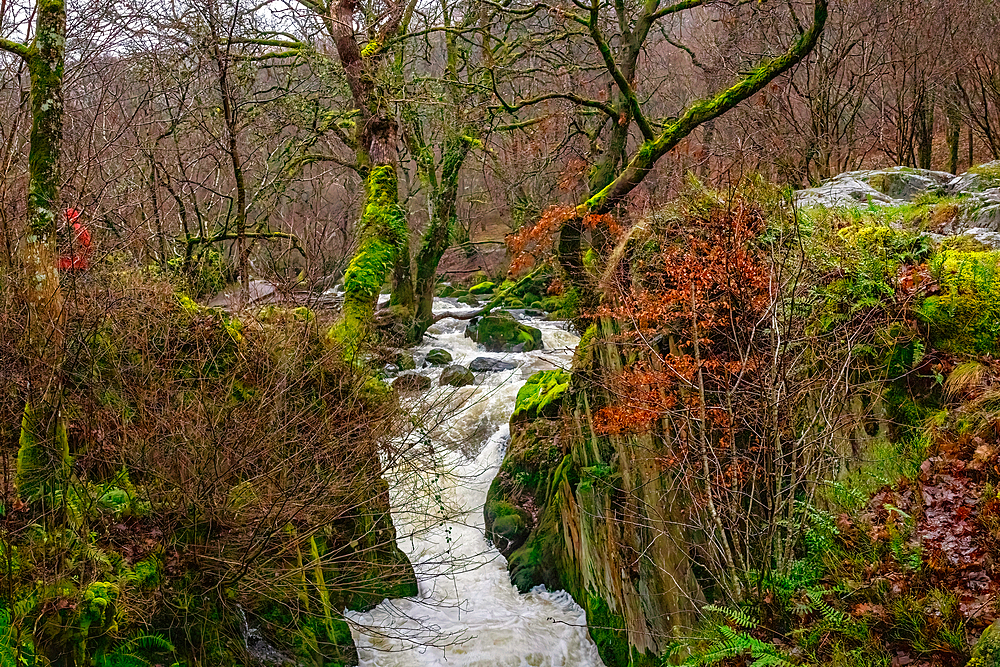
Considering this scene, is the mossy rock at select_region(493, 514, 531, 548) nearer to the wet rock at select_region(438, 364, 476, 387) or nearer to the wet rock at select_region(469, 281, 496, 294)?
the wet rock at select_region(438, 364, 476, 387)

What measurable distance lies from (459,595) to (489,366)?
20.8ft

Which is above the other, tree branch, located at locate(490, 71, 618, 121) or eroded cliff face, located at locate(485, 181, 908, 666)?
tree branch, located at locate(490, 71, 618, 121)

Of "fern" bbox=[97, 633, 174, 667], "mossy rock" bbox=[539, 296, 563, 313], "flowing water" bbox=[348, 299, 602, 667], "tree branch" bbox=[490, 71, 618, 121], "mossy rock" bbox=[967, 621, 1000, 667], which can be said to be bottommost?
"flowing water" bbox=[348, 299, 602, 667]

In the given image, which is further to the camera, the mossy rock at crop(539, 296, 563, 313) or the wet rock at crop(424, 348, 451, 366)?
the mossy rock at crop(539, 296, 563, 313)

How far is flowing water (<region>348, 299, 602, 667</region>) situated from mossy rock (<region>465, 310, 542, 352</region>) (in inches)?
159

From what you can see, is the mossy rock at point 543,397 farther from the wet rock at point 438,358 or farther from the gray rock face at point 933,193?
the wet rock at point 438,358

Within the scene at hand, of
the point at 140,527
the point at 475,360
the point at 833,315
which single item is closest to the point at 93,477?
the point at 140,527

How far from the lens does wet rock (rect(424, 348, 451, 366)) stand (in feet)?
51.9

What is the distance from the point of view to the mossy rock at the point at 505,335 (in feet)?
55.1

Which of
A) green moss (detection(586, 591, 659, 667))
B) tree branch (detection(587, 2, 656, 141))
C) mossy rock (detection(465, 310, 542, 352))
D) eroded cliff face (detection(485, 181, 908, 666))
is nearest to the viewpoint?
eroded cliff face (detection(485, 181, 908, 666))

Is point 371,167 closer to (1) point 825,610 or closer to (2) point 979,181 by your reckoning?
(2) point 979,181

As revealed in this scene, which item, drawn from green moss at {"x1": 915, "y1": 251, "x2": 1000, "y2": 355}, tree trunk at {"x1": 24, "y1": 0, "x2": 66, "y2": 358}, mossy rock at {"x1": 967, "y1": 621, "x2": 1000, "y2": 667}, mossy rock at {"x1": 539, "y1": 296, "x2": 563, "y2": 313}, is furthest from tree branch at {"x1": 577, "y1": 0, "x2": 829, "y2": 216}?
mossy rock at {"x1": 539, "y1": 296, "x2": 563, "y2": 313}

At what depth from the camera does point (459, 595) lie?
32.0 ft

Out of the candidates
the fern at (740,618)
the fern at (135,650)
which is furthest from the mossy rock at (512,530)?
the fern at (740,618)
